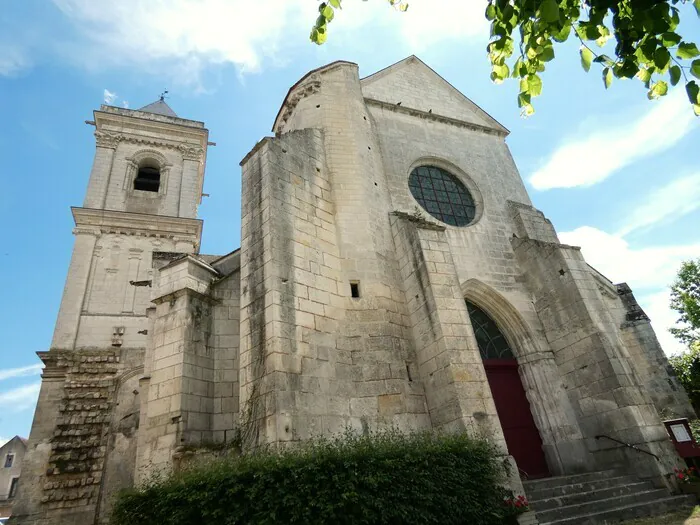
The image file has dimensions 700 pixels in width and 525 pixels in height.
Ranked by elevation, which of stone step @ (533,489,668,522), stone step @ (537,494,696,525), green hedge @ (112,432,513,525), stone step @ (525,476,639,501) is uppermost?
green hedge @ (112,432,513,525)

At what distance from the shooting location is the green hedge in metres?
3.89

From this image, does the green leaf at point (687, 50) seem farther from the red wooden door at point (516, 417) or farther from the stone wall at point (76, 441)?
the stone wall at point (76, 441)

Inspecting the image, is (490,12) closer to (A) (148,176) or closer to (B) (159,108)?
(A) (148,176)

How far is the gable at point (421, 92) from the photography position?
1165cm

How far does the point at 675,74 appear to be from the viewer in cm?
246

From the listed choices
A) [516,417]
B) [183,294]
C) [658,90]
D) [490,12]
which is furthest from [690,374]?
[183,294]

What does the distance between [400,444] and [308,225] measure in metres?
4.03

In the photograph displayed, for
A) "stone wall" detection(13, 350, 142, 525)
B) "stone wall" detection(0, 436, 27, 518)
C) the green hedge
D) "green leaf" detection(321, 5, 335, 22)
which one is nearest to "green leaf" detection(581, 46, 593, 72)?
"green leaf" detection(321, 5, 335, 22)

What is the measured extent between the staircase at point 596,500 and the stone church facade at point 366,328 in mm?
406

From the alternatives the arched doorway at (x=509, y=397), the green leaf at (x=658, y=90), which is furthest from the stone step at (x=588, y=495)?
the green leaf at (x=658, y=90)

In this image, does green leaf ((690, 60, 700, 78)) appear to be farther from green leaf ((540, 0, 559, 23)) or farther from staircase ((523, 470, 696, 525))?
staircase ((523, 470, 696, 525))

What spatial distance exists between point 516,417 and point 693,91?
7358mm

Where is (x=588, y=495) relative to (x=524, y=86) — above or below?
below

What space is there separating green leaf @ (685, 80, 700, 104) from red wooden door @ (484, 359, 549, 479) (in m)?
6.95
